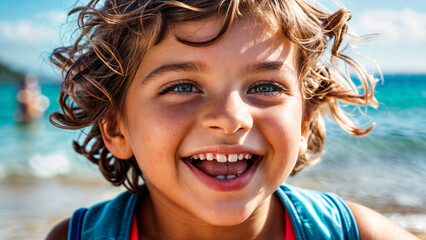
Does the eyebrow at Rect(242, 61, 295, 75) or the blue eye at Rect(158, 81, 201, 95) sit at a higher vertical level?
the eyebrow at Rect(242, 61, 295, 75)

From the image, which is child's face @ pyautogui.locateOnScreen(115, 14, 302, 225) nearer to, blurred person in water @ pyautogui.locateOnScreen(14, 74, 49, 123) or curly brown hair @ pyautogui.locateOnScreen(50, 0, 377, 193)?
curly brown hair @ pyautogui.locateOnScreen(50, 0, 377, 193)

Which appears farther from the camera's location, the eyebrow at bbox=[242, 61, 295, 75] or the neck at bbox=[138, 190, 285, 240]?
the neck at bbox=[138, 190, 285, 240]

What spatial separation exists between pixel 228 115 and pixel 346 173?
3.67 m

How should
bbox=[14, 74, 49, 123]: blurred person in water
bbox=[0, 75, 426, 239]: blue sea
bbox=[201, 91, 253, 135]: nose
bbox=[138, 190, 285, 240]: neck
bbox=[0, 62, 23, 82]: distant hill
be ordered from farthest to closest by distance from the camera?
bbox=[0, 62, 23, 82]: distant hill < bbox=[14, 74, 49, 123]: blurred person in water < bbox=[0, 75, 426, 239]: blue sea < bbox=[138, 190, 285, 240]: neck < bbox=[201, 91, 253, 135]: nose

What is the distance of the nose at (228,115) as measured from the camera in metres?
1.64

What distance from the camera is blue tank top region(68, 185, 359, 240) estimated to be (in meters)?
2.09

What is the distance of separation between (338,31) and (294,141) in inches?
26.1

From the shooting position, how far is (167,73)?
178 cm

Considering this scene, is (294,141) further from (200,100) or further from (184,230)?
(184,230)

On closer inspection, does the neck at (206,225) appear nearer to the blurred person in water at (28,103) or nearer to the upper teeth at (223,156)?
the upper teeth at (223,156)

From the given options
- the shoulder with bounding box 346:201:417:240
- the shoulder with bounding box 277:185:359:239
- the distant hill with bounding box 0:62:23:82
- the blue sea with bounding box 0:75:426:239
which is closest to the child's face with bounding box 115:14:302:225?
the shoulder with bounding box 277:185:359:239

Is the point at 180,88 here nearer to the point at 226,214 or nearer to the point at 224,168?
the point at 224,168

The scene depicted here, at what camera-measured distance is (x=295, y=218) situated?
2.13 m

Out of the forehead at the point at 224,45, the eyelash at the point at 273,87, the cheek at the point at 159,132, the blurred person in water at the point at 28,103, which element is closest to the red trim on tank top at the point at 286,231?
the cheek at the point at 159,132
